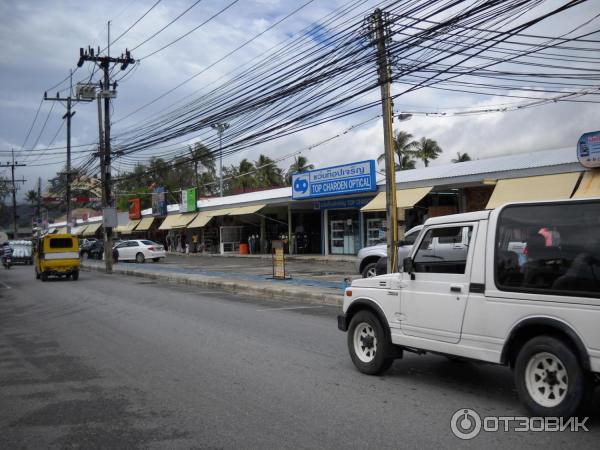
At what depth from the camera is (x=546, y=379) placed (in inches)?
184

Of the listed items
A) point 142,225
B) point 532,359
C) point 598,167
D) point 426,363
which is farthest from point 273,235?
point 532,359

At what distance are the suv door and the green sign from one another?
37.5 m

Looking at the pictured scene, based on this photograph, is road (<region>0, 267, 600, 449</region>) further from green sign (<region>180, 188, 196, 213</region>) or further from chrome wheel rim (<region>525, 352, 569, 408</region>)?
green sign (<region>180, 188, 196, 213</region>)

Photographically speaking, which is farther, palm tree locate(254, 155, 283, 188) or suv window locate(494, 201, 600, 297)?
palm tree locate(254, 155, 283, 188)

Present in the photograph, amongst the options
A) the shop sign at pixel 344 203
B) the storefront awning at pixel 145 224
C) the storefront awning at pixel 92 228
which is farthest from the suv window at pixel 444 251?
the storefront awning at pixel 92 228

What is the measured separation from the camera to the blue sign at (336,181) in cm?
2656

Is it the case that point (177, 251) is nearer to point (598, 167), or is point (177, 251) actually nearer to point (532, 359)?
point (598, 167)

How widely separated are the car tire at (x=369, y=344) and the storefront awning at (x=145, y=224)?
46550 mm

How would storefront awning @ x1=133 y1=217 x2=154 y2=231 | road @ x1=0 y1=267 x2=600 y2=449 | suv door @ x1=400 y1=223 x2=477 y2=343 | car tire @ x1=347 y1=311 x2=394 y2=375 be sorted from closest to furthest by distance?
road @ x1=0 y1=267 x2=600 y2=449 → suv door @ x1=400 y1=223 x2=477 y2=343 → car tire @ x1=347 y1=311 x2=394 y2=375 → storefront awning @ x1=133 y1=217 x2=154 y2=231

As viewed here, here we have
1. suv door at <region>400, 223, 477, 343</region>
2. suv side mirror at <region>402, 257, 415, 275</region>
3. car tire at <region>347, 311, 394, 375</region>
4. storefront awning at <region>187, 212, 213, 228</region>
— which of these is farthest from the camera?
storefront awning at <region>187, 212, 213, 228</region>

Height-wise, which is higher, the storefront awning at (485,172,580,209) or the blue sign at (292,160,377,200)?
the blue sign at (292,160,377,200)

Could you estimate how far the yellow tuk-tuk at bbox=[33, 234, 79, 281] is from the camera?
2486 centimetres

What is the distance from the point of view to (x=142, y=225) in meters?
52.5

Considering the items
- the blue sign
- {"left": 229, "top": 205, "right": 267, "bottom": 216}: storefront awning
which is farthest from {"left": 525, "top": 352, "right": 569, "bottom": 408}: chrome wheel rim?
{"left": 229, "top": 205, "right": 267, "bottom": 216}: storefront awning
